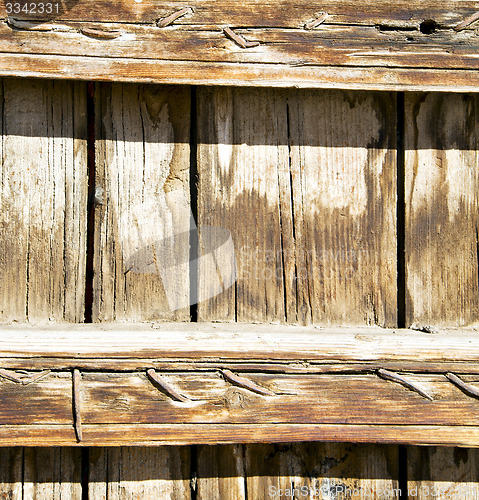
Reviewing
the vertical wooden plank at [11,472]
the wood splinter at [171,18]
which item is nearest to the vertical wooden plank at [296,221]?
the wood splinter at [171,18]

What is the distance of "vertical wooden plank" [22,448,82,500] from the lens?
136 centimetres

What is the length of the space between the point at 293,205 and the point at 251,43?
485mm

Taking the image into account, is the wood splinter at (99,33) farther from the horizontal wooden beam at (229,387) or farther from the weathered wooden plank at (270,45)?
the horizontal wooden beam at (229,387)

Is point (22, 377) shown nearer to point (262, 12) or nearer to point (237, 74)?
point (237, 74)

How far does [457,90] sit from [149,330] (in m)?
1.14

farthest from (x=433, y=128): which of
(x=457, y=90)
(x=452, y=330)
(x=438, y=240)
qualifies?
→ (x=452, y=330)

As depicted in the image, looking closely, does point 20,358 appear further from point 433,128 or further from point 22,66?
point 433,128

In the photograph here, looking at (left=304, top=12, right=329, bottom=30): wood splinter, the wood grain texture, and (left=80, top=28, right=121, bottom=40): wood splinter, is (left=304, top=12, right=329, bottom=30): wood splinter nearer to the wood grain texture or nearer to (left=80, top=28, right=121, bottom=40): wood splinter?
the wood grain texture

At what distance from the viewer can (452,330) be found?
1413 millimetres

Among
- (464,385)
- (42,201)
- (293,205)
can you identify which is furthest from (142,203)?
(464,385)

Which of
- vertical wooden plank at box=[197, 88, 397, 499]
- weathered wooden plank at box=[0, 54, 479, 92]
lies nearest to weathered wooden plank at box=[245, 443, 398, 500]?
vertical wooden plank at box=[197, 88, 397, 499]

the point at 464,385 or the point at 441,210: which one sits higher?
the point at 441,210

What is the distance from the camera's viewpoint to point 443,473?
56.3 inches

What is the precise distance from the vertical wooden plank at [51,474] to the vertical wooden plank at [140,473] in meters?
0.05
